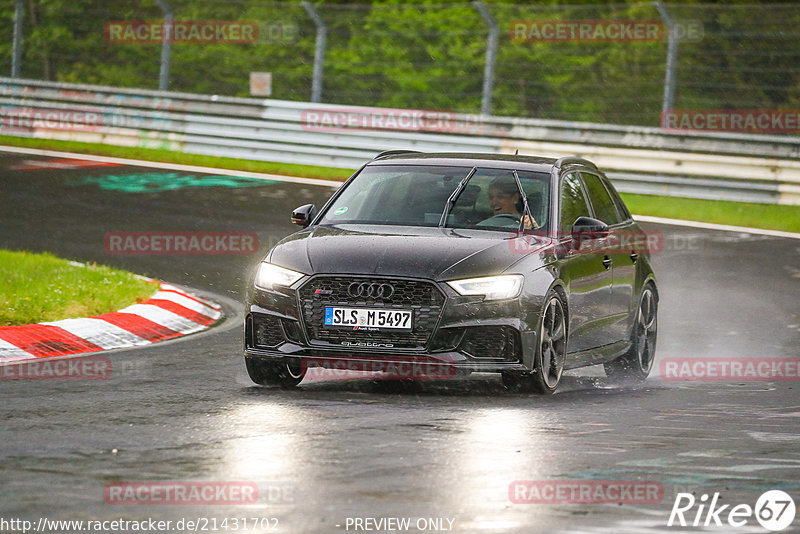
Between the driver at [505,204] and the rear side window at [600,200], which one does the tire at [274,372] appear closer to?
the driver at [505,204]

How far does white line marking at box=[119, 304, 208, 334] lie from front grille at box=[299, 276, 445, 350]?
3431mm

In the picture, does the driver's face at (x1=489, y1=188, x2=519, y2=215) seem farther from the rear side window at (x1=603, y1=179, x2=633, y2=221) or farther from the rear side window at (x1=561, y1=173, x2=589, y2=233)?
the rear side window at (x1=603, y1=179, x2=633, y2=221)


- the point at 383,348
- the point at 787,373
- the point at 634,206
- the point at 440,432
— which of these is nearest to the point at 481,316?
the point at 383,348

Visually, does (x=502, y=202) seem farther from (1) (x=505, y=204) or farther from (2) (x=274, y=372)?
(2) (x=274, y=372)

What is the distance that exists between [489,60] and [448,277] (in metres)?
15.6

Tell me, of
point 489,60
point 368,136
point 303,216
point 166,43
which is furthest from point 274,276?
point 166,43

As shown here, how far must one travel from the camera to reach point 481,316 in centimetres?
905

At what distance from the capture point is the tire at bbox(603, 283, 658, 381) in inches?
447

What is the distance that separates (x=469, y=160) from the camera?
1061 centimetres

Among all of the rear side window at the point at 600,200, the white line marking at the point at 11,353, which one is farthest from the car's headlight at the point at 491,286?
the white line marking at the point at 11,353

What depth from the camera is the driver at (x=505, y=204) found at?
10055 mm

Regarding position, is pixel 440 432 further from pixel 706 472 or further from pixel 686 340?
pixel 686 340

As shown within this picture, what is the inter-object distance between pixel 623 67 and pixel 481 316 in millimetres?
28206

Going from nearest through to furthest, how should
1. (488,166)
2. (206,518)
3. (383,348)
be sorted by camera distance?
1. (206,518)
2. (383,348)
3. (488,166)
